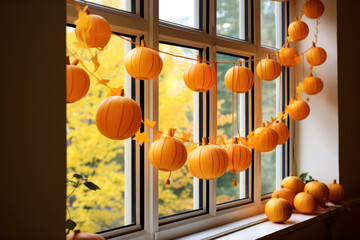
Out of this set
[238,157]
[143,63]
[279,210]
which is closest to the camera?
[143,63]

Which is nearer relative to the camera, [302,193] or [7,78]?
[7,78]

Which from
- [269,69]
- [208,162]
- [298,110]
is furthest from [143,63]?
[298,110]

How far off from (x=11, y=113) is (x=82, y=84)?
17.0 inches

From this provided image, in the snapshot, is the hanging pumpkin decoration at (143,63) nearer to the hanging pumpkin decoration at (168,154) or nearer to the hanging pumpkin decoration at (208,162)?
the hanging pumpkin decoration at (168,154)

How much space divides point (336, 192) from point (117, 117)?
7.02 ft

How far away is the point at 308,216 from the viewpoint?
2535 millimetres

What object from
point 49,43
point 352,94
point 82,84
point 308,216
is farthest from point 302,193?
point 49,43

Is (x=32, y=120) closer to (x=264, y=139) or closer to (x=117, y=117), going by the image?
(x=117, y=117)

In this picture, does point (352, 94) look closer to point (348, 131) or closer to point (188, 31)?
point (348, 131)

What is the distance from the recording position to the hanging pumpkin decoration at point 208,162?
1688 mm

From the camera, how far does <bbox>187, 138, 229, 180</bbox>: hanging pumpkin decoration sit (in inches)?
66.5

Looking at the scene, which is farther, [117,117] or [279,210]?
[279,210]

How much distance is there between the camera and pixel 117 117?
1318 mm

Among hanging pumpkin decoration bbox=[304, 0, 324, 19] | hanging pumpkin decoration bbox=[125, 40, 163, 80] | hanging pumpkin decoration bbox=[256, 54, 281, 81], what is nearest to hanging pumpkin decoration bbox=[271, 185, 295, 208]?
hanging pumpkin decoration bbox=[256, 54, 281, 81]
